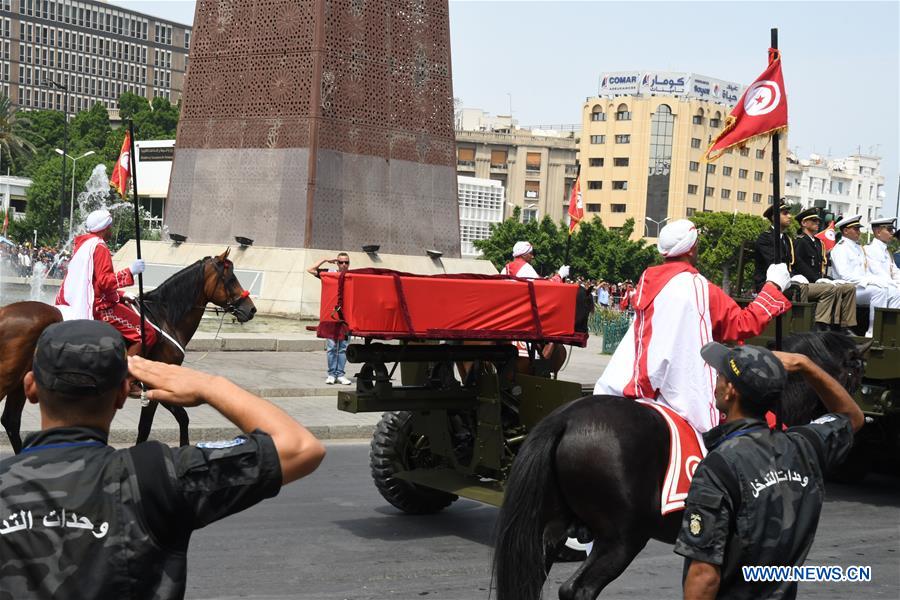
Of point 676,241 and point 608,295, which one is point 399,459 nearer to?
point 676,241

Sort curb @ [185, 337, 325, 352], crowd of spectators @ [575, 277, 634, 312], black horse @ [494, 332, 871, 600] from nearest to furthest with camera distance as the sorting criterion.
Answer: black horse @ [494, 332, 871, 600] → crowd of spectators @ [575, 277, 634, 312] → curb @ [185, 337, 325, 352]

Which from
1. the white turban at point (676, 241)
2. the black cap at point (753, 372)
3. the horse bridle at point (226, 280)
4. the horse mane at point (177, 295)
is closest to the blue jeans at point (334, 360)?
the horse bridle at point (226, 280)

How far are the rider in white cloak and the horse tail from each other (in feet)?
2.50

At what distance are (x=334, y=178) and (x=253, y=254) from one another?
2.34 metres

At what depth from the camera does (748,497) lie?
12.2 ft

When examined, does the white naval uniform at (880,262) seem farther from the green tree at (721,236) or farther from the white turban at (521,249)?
the green tree at (721,236)

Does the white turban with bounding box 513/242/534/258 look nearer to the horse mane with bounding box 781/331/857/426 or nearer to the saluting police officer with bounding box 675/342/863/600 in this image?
the horse mane with bounding box 781/331/857/426

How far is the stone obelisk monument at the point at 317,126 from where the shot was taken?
24766 millimetres

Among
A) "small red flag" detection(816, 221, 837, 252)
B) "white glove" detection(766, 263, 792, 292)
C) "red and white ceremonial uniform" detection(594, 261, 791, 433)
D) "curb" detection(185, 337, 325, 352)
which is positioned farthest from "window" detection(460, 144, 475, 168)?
"red and white ceremonial uniform" detection(594, 261, 791, 433)

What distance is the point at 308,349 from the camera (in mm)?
21938

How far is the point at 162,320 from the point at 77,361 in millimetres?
9069

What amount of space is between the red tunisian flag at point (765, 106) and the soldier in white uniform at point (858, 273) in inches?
163

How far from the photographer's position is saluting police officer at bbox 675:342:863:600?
12.2ft

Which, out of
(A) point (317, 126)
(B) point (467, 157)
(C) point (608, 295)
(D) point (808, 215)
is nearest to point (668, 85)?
(B) point (467, 157)
